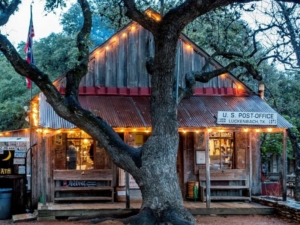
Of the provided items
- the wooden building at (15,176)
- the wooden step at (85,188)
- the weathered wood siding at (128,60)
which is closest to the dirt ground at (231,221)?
the wooden building at (15,176)

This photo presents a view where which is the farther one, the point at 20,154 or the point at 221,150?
the point at 221,150

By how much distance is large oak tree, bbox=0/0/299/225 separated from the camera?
31.6 ft

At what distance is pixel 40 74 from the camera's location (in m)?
9.98

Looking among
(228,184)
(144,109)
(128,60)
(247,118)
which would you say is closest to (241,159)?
(228,184)

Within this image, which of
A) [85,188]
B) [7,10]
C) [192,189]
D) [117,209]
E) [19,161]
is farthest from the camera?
[192,189]

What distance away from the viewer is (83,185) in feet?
47.9

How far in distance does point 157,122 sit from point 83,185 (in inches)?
219

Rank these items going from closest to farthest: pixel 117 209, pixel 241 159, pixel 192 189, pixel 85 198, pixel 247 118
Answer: pixel 117 209, pixel 247 118, pixel 85 198, pixel 192 189, pixel 241 159

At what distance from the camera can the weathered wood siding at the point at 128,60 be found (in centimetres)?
1498

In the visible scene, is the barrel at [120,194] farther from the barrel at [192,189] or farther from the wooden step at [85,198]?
the barrel at [192,189]

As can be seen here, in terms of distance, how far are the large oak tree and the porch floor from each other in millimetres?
2710

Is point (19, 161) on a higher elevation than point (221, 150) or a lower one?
lower

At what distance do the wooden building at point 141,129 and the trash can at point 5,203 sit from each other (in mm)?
876

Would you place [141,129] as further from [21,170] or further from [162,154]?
[21,170]
